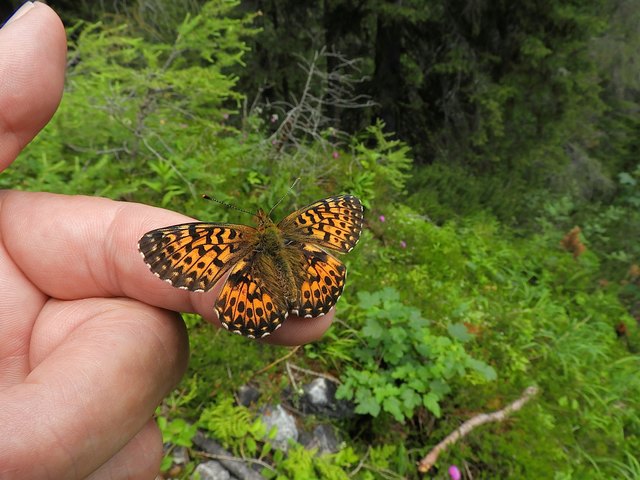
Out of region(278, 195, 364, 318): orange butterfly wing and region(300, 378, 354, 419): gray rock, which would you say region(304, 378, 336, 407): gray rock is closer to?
region(300, 378, 354, 419): gray rock

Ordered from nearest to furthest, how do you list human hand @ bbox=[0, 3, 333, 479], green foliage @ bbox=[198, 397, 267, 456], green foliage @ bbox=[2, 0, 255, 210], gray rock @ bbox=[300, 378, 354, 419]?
human hand @ bbox=[0, 3, 333, 479], green foliage @ bbox=[198, 397, 267, 456], gray rock @ bbox=[300, 378, 354, 419], green foliage @ bbox=[2, 0, 255, 210]

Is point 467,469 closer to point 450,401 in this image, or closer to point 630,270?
point 450,401

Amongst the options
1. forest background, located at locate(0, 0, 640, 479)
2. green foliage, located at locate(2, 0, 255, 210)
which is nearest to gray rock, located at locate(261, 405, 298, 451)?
forest background, located at locate(0, 0, 640, 479)

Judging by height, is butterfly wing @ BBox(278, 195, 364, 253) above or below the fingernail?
below

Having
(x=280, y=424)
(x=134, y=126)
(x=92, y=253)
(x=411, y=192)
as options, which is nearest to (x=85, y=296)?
(x=92, y=253)

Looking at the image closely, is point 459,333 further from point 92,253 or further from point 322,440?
point 92,253

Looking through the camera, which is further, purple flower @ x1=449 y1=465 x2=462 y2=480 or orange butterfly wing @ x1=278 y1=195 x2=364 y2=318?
purple flower @ x1=449 y1=465 x2=462 y2=480
